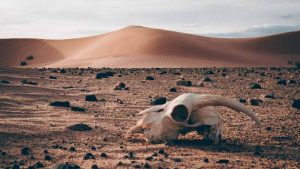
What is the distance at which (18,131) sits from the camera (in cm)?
833

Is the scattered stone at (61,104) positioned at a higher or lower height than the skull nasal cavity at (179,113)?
lower

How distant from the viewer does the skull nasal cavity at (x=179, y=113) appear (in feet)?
24.1

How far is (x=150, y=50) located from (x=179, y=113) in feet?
146

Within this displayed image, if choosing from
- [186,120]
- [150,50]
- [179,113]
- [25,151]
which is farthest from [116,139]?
[150,50]

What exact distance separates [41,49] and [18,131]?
2478 inches

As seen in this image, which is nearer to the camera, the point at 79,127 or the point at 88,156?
the point at 88,156

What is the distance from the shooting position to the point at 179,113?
24.4 ft

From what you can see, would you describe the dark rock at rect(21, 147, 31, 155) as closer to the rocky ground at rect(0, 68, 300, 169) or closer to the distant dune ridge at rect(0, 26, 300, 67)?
the rocky ground at rect(0, 68, 300, 169)

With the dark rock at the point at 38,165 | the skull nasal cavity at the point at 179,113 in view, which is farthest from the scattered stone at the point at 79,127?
the dark rock at the point at 38,165

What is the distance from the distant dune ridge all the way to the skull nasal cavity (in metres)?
33.7

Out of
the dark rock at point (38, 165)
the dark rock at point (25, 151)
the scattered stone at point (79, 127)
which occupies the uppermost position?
the scattered stone at point (79, 127)

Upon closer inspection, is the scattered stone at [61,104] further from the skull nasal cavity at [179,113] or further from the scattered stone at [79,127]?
the skull nasal cavity at [179,113]

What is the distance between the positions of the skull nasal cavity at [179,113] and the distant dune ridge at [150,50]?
3371 cm

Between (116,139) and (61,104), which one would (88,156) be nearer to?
(116,139)
